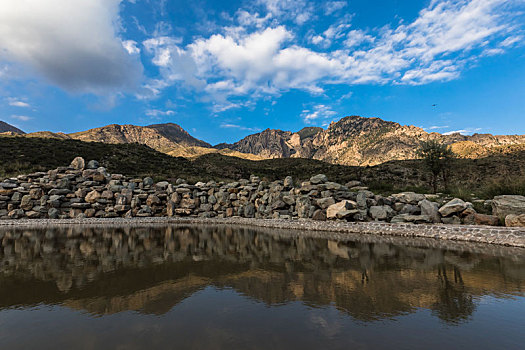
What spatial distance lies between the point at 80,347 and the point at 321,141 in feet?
535

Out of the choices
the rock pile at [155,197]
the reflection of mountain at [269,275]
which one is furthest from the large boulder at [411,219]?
the reflection of mountain at [269,275]

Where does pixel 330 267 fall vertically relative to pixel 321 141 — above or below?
below

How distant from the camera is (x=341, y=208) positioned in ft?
42.1

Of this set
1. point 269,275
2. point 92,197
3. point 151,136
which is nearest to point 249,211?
point 92,197

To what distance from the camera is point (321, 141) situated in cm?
15975

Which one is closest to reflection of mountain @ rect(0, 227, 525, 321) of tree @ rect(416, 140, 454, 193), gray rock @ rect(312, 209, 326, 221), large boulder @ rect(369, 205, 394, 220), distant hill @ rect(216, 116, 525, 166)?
large boulder @ rect(369, 205, 394, 220)

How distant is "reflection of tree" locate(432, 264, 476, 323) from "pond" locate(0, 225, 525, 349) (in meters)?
0.02

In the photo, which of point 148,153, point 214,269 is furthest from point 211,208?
point 148,153

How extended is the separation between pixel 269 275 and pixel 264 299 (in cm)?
121

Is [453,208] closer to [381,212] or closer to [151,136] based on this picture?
[381,212]

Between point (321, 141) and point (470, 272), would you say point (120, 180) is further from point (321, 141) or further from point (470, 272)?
point (321, 141)

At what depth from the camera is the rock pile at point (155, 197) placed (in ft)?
49.1

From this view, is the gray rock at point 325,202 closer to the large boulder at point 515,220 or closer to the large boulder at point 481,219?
the large boulder at point 481,219

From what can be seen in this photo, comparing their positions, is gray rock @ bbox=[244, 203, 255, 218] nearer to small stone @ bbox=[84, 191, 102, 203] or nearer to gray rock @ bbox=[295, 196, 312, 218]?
gray rock @ bbox=[295, 196, 312, 218]
